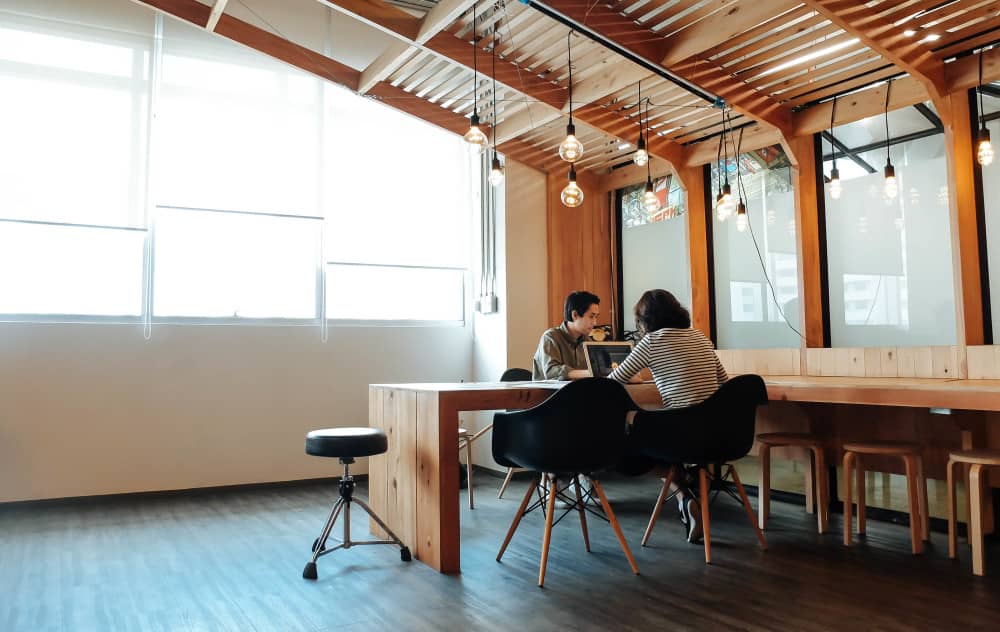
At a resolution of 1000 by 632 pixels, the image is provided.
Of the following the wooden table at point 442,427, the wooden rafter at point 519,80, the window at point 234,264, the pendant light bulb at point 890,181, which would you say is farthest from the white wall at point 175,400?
the pendant light bulb at point 890,181

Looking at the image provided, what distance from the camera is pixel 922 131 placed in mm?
4723

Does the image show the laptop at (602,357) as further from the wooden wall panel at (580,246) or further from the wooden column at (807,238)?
the wooden wall panel at (580,246)

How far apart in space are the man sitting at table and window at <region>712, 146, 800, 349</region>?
161cm

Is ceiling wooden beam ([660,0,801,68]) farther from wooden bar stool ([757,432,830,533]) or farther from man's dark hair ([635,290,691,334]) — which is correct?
wooden bar stool ([757,432,830,533])

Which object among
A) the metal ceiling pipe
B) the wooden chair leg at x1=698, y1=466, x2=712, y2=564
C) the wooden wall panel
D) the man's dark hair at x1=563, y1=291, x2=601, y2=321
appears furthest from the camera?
the wooden wall panel

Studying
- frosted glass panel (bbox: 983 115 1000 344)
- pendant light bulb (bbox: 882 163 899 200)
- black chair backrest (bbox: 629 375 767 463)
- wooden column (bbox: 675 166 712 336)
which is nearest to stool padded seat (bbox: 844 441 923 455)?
black chair backrest (bbox: 629 375 767 463)

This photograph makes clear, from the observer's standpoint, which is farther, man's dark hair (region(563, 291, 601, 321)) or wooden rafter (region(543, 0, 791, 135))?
man's dark hair (region(563, 291, 601, 321))

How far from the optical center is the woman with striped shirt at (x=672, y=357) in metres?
3.73

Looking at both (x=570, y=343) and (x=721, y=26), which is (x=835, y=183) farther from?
(x=570, y=343)

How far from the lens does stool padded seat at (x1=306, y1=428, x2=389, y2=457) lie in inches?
137

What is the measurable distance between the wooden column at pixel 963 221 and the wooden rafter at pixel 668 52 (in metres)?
1.11

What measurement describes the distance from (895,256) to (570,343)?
2.24 m

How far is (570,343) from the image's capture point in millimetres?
4930

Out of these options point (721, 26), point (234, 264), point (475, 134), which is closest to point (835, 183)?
point (721, 26)
